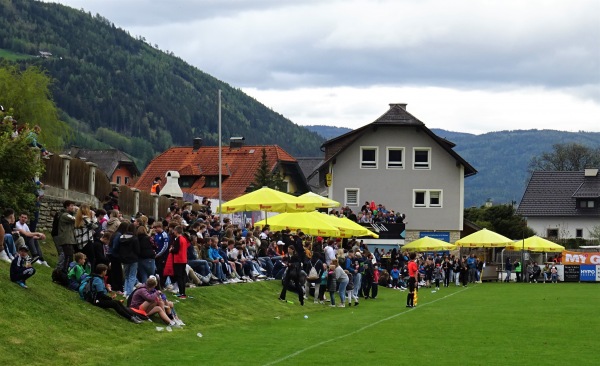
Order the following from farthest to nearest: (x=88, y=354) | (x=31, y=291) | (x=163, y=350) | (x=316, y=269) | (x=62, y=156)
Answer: (x=316, y=269) → (x=62, y=156) → (x=31, y=291) → (x=163, y=350) → (x=88, y=354)

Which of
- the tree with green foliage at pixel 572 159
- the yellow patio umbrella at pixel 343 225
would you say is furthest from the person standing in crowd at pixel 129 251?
the tree with green foliage at pixel 572 159

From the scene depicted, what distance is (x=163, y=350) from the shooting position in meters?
24.8

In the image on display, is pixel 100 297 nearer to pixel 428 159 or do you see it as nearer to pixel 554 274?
pixel 554 274

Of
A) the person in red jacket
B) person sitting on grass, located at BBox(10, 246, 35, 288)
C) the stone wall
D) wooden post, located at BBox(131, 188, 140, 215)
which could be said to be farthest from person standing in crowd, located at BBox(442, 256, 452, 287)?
person sitting on grass, located at BBox(10, 246, 35, 288)

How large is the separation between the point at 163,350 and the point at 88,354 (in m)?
2.01

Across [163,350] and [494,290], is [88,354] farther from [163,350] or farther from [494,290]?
[494,290]

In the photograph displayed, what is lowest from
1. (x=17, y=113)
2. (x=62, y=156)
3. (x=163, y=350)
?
(x=163, y=350)

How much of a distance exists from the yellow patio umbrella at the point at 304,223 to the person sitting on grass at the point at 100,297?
22300 millimetres

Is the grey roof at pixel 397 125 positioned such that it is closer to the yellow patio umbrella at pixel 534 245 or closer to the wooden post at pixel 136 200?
the yellow patio umbrella at pixel 534 245

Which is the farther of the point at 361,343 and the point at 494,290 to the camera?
the point at 494,290

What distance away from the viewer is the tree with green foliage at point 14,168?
1143 inches

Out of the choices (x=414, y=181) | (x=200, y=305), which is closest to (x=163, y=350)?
(x=200, y=305)

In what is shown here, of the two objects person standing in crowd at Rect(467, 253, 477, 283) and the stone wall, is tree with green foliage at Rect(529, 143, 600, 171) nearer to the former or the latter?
the stone wall

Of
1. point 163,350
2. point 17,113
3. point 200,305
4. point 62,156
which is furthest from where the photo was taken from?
point 17,113
